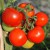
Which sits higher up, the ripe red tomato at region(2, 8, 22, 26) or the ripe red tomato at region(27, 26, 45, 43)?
the ripe red tomato at region(2, 8, 22, 26)

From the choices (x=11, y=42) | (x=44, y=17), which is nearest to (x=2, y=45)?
(x=11, y=42)

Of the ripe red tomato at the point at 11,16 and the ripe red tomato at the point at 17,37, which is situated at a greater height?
the ripe red tomato at the point at 11,16

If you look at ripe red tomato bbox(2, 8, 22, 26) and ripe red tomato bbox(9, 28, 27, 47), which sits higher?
ripe red tomato bbox(2, 8, 22, 26)
